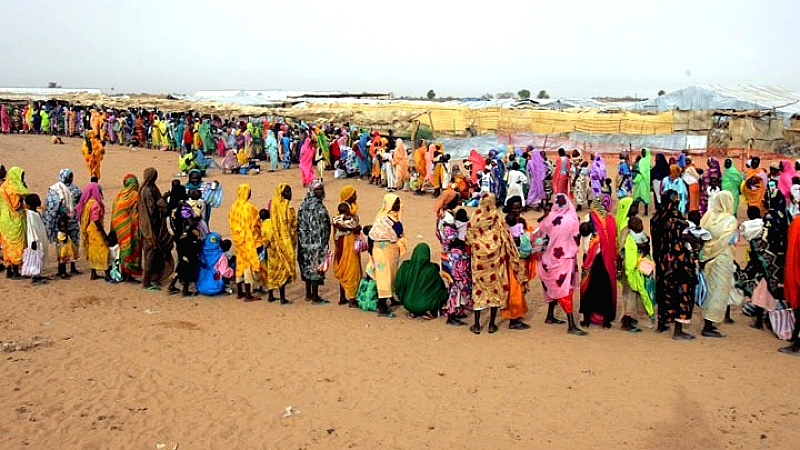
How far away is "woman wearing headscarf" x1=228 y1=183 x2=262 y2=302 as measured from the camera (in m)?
7.78

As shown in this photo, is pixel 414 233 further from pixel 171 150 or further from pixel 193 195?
pixel 171 150

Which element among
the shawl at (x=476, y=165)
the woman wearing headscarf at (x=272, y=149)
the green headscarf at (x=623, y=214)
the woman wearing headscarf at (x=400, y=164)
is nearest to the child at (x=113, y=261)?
the green headscarf at (x=623, y=214)

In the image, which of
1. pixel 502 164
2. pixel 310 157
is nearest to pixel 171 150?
pixel 310 157

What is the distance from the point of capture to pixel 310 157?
680 inches

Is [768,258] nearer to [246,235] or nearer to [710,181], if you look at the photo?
[710,181]

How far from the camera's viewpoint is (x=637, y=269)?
22.1 feet

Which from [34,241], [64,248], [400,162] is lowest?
[64,248]

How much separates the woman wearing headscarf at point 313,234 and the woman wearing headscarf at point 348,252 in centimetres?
20

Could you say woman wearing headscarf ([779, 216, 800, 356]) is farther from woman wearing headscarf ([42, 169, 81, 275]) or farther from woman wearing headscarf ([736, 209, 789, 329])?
woman wearing headscarf ([42, 169, 81, 275])

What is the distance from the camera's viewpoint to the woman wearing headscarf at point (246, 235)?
25.5ft

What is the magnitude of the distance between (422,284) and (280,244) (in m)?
Answer: 1.87

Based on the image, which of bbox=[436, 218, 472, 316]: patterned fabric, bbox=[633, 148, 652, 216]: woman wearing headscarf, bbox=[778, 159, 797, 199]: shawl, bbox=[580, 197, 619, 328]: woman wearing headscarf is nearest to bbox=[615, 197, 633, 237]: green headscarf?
bbox=[580, 197, 619, 328]: woman wearing headscarf

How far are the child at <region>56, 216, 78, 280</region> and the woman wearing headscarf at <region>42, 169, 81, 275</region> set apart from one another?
5cm

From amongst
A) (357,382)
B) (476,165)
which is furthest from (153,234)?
(476,165)
